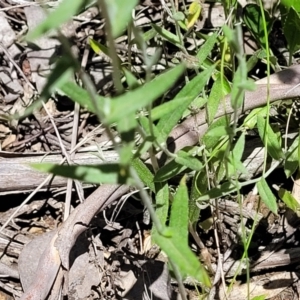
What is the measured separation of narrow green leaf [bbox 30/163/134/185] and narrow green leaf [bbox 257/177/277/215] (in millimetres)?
811

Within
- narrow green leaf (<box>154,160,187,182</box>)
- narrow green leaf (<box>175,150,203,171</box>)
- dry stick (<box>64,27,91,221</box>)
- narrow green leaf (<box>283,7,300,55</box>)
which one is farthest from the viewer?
dry stick (<box>64,27,91,221</box>)

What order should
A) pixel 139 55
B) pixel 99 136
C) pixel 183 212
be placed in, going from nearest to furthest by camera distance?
pixel 183 212 < pixel 99 136 < pixel 139 55

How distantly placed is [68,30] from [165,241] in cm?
165

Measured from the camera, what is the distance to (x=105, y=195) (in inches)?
85.5

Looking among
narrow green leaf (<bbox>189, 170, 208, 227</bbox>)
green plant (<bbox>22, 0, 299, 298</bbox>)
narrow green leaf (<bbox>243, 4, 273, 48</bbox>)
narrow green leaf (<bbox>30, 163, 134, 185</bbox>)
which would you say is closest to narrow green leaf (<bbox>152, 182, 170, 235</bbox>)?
green plant (<bbox>22, 0, 299, 298</bbox>)

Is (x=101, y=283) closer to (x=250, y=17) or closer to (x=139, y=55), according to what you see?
(x=139, y=55)

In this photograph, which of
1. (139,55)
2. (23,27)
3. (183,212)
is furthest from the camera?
(23,27)

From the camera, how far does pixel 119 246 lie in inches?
93.0

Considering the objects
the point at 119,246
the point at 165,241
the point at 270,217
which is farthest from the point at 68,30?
the point at 165,241

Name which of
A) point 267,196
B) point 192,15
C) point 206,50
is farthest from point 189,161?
point 192,15

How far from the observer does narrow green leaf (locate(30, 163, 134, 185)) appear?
3.89ft

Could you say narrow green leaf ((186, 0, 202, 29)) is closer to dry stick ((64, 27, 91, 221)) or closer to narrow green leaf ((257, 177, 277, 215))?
dry stick ((64, 27, 91, 221))

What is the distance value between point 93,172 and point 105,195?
0.98m

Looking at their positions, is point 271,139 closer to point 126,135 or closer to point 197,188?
point 197,188
